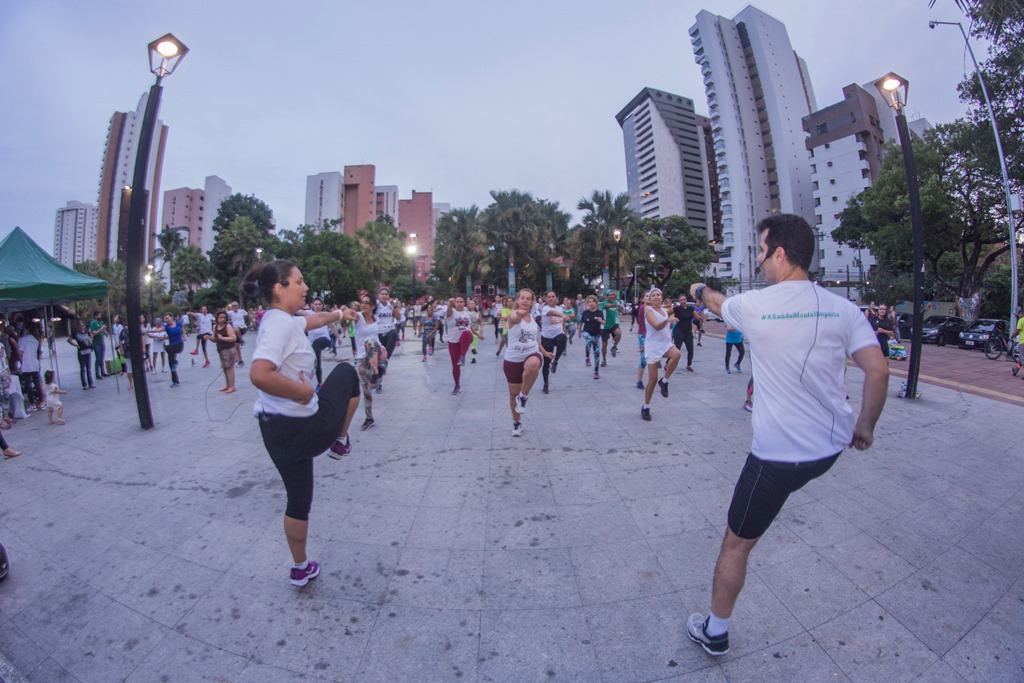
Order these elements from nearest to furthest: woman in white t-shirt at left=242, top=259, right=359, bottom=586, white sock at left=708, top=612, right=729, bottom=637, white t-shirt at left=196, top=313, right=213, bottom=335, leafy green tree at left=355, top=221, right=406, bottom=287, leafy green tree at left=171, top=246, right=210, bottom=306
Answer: white sock at left=708, top=612, right=729, bottom=637
woman in white t-shirt at left=242, top=259, right=359, bottom=586
white t-shirt at left=196, top=313, right=213, bottom=335
leafy green tree at left=355, top=221, right=406, bottom=287
leafy green tree at left=171, top=246, right=210, bottom=306

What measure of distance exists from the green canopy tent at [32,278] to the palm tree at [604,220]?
31.0 metres

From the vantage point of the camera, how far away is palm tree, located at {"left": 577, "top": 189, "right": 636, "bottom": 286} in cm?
3453

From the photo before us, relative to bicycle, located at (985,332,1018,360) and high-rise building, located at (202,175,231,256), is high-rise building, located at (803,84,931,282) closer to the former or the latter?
bicycle, located at (985,332,1018,360)

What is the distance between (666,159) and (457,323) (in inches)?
4649

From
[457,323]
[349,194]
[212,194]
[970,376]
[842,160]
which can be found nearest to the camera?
[457,323]

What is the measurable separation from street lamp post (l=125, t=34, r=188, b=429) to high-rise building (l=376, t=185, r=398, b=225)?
122940 mm

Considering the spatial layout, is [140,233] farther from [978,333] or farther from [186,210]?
[186,210]

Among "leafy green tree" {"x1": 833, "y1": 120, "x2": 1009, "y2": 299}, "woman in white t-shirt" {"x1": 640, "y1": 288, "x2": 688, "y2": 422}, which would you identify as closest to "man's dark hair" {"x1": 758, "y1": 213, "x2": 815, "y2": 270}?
"woman in white t-shirt" {"x1": 640, "y1": 288, "x2": 688, "y2": 422}

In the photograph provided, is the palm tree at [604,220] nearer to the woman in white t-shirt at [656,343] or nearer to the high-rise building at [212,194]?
the woman in white t-shirt at [656,343]

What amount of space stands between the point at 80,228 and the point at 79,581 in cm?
15114

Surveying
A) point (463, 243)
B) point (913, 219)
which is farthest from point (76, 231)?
point (913, 219)

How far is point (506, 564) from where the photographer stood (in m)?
2.89

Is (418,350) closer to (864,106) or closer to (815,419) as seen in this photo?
(815,419)

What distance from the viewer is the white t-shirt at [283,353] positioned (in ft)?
7.68
